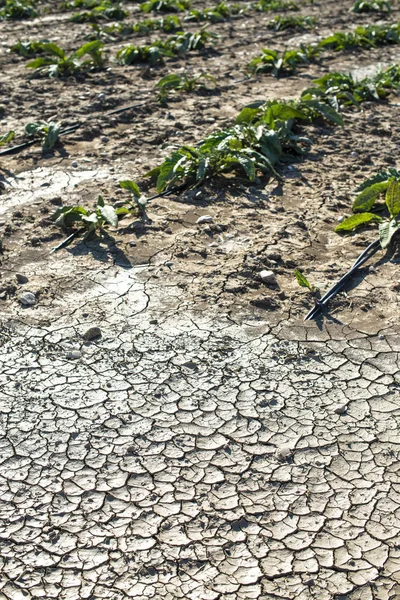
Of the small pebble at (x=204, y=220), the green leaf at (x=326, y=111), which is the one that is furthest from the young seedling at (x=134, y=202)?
the green leaf at (x=326, y=111)

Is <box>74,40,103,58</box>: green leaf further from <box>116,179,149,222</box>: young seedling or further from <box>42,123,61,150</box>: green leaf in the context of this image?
<box>116,179,149,222</box>: young seedling

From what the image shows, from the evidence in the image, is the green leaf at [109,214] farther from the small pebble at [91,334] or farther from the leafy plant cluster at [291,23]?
the leafy plant cluster at [291,23]

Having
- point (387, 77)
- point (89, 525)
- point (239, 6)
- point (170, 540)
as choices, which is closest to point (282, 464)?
point (170, 540)

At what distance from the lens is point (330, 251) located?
15.2 feet

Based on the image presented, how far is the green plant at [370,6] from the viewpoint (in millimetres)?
11547

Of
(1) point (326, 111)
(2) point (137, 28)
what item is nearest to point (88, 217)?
(1) point (326, 111)

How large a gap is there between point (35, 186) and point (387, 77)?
375cm

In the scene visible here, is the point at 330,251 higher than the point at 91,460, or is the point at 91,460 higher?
the point at 91,460

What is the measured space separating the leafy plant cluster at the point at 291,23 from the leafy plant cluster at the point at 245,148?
14.5ft

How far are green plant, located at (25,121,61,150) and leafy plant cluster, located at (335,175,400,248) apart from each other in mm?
2413

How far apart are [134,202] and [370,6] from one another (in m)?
7.93

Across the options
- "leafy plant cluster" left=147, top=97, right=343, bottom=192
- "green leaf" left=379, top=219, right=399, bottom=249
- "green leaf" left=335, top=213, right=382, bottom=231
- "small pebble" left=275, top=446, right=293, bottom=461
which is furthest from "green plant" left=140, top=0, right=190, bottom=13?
"small pebble" left=275, top=446, right=293, bottom=461

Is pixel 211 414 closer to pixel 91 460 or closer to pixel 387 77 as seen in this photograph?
pixel 91 460

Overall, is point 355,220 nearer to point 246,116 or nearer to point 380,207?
point 380,207
